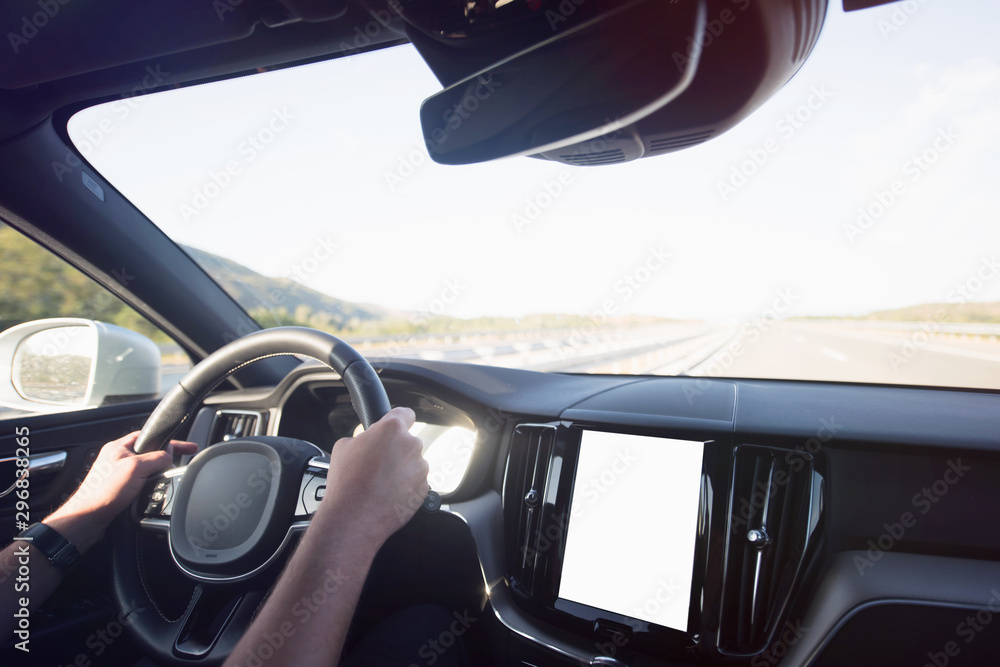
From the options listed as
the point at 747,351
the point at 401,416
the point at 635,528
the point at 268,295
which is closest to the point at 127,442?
the point at 401,416

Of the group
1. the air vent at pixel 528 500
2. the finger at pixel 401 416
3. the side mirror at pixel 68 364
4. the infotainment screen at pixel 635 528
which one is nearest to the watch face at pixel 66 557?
the finger at pixel 401 416

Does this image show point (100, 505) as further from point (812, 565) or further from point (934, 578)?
point (934, 578)

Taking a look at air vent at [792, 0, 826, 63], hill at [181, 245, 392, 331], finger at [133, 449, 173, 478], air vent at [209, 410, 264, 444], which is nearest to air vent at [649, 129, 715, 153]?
air vent at [792, 0, 826, 63]

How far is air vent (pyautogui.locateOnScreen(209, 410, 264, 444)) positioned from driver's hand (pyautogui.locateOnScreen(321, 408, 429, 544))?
5.29 feet

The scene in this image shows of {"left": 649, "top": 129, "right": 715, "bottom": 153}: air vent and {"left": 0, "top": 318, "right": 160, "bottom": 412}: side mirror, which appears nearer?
{"left": 649, "top": 129, "right": 715, "bottom": 153}: air vent

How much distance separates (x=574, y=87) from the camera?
4.20 feet

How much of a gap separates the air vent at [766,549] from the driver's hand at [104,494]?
194 cm

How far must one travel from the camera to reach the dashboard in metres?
1.62

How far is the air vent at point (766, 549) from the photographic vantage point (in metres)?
1.75

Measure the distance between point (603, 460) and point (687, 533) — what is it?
39 cm

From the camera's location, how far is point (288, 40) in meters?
2.27

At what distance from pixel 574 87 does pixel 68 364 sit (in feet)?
9.56

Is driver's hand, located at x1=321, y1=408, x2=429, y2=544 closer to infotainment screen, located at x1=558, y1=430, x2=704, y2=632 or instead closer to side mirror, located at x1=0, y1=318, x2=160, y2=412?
infotainment screen, located at x1=558, y1=430, x2=704, y2=632

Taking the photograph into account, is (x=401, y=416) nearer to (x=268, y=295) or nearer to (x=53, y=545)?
(x=53, y=545)
